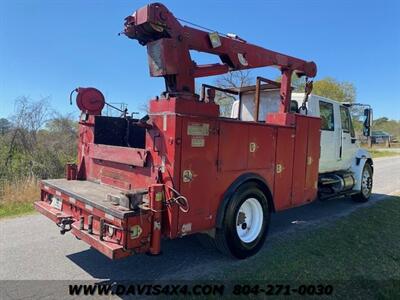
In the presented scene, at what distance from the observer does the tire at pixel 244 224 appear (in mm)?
4328

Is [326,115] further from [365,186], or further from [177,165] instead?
[177,165]

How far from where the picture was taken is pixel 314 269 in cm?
433

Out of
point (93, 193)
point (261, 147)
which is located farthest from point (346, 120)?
point (93, 193)

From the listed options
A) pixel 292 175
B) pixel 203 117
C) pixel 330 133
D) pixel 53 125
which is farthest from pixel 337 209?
pixel 53 125

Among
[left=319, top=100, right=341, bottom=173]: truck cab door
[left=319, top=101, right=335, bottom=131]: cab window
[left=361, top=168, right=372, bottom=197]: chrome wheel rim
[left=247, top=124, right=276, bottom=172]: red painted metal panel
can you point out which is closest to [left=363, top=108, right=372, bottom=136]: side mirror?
[left=361, top=168, right=372, bottom=197]: chrome wheel rim

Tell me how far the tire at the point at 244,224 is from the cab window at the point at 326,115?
3.09 m

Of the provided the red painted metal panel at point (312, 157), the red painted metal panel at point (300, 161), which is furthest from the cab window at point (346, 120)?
the red painted metal panel at point (300, 161)

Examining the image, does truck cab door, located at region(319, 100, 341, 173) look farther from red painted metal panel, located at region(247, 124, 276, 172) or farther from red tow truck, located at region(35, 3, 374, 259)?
red painted metal panel, located at region(247, 124, 276, 172)

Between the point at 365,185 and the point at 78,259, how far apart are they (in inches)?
279

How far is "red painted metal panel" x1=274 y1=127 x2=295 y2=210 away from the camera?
5.19m

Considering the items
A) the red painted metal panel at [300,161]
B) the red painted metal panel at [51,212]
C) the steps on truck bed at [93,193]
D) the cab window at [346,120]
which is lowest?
the red painted metal panel at [51,212]

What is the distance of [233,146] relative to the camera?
4.38 meters

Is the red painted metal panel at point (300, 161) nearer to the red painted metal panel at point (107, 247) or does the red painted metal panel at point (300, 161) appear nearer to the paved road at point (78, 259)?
the paved road at point (78, 259)

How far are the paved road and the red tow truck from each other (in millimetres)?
528
